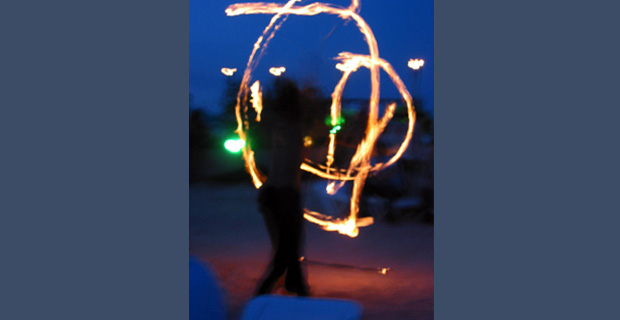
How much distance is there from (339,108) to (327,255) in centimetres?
98

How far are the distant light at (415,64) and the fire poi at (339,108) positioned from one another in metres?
0.11

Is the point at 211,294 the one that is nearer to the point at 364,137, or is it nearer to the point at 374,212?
the point at 374,212

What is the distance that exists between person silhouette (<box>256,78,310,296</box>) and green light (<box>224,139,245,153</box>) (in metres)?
0.22

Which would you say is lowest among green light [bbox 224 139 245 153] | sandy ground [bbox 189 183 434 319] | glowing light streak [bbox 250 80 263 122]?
sandy ground [bbox 189 183 434 319]

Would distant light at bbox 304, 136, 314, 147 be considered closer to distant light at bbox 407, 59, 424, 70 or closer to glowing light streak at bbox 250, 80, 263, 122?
glowing light streak at bbox 250, 80, 263, 122

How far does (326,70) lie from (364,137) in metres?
0.51

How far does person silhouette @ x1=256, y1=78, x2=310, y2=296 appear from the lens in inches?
131

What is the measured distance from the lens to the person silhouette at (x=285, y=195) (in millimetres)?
3316

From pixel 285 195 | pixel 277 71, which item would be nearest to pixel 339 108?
pixel 277 71

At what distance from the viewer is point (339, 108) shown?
3287mm

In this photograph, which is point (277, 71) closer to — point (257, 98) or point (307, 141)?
point (257, 98)

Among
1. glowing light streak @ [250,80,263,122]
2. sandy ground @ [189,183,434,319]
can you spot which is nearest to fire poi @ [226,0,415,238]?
glowing light streak @ [250,80,263,122]

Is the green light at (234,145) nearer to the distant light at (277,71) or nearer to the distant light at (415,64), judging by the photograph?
the distant light at (277,71)

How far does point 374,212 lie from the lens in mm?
3305
